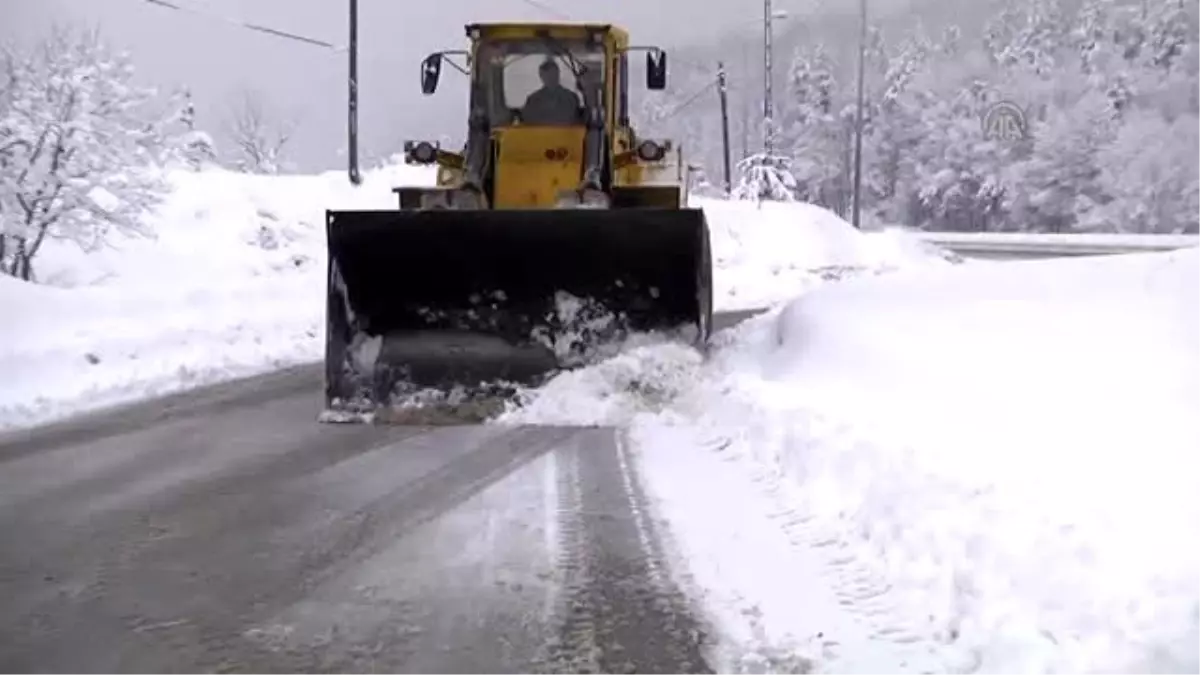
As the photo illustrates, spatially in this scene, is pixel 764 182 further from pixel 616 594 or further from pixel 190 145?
pixel 616 594

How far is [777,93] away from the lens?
8856 centimetres

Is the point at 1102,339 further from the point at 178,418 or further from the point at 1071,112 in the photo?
the point at 1071,112

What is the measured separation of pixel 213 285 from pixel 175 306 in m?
3.25

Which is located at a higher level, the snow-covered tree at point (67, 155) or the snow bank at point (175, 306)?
the snow-covered tree at point (67, 155)

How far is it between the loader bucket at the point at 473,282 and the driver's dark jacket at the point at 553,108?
216 centimetres

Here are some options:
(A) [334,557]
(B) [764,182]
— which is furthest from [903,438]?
(B) [764,182]

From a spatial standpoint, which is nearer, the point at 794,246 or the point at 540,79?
the point at 540,79

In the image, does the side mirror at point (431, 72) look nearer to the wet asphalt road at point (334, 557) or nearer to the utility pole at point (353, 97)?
the wet asphalt road at point (334, 557)

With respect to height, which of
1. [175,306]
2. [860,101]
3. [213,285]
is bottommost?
[175,306]

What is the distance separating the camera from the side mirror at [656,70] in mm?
10961

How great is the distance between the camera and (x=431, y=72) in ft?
36.0

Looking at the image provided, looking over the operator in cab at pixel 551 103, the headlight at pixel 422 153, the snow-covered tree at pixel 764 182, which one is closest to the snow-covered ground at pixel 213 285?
the headlight at pixel 422 153

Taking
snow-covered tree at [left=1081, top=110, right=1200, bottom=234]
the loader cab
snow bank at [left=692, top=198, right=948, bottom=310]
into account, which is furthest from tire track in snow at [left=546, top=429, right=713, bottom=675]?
snow-covered tree at [left=1081, top=110, right=1200, bottom=234]

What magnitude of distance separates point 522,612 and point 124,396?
632cm
